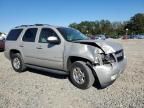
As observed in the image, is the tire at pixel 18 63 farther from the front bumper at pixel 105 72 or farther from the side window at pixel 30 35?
the front bumper at pixel 105 72

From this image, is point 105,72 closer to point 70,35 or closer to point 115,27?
point 70,35

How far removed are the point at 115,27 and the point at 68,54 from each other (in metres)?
127

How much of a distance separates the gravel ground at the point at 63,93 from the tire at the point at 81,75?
0.17m

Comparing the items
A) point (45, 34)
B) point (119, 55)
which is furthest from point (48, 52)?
point (119, 55)

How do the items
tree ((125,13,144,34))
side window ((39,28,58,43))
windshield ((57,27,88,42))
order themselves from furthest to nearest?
tree ((125,13,144,34)) → side window ((39,28,58,43)) → windshield ((57,27,88,42))

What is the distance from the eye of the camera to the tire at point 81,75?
592cm

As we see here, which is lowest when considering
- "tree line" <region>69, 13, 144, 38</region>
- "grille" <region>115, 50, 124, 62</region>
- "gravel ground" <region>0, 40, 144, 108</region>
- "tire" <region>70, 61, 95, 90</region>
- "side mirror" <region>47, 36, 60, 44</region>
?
"gravel ground" <region>0, 40, 144, 108</region>

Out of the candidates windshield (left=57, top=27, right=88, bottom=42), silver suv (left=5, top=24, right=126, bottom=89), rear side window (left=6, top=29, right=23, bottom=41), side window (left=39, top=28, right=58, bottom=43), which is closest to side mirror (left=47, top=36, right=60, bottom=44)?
silver suv (left=5, top=24, right=126, bottom=89)

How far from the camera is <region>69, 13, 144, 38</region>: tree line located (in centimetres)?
11781

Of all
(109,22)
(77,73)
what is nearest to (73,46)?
(77,73)

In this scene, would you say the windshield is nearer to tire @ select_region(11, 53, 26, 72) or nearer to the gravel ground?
the gravel ground

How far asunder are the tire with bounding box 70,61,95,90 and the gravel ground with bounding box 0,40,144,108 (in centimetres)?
17

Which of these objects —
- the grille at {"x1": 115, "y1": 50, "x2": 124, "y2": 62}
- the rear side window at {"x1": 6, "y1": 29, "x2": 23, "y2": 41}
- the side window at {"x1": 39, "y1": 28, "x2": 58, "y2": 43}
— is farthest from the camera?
the rear side window at {"x1": 6, "y1": 29, "x2": 23, "y2": 41}

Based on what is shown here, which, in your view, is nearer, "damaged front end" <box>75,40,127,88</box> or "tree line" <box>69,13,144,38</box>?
"damaged front end" <box>75,40,127,88</box>
